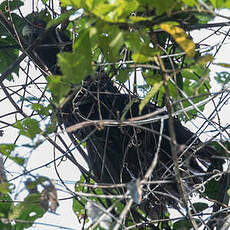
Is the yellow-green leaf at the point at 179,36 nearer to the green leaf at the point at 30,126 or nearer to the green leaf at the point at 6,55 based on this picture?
the green leaf at the point at 30,126

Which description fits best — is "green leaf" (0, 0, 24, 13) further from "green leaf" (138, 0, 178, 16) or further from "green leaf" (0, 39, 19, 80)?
"green leaf" (138, 0, 178, 16)

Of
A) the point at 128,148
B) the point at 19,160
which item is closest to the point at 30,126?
the point at 19,160

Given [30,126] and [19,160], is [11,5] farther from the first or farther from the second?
[19,160]

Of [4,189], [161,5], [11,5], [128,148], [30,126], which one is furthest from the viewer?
[11,5]

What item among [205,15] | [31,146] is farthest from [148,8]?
[31,146]

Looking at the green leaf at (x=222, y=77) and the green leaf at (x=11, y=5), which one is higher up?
the green leaf at (x=11, y=5)

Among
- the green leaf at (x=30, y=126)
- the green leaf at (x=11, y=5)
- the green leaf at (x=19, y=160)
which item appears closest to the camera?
the green leaf at (x=19, y=160)

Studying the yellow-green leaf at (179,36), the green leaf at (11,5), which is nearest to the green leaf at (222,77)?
the yellow-green leaf at (179,36)

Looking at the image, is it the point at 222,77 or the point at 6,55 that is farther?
the point at 6,55

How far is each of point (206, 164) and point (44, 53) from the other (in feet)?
3.47

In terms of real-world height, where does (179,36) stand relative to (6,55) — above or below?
below

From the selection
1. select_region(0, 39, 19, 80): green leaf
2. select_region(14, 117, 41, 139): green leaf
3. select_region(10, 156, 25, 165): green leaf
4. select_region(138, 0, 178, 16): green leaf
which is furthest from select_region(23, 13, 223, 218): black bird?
select_region(138, 0, 178, 16): green leaf

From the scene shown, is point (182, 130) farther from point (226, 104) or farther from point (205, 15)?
point (205, 15)

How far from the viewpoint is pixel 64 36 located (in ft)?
7.27
